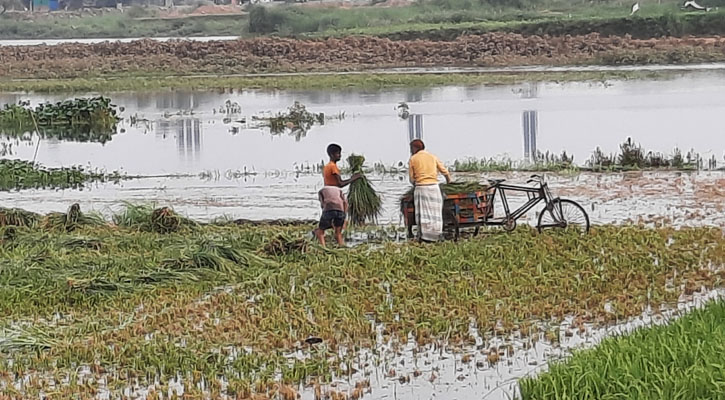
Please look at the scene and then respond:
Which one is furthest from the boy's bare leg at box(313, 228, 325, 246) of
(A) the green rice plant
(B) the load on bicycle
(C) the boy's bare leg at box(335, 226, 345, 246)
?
(A) the green rice plant

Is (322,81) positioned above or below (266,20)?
below

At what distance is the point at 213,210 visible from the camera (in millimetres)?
14078

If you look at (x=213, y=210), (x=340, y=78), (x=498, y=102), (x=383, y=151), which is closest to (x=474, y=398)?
(x=213, y=210)

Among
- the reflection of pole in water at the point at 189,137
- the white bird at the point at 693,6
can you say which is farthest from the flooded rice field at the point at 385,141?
the white bird at the point at 693,6

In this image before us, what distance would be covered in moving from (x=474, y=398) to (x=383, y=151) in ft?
45.3

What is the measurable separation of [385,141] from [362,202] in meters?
9.58

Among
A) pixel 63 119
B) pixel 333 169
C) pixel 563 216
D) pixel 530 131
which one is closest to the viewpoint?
pixel 333 169

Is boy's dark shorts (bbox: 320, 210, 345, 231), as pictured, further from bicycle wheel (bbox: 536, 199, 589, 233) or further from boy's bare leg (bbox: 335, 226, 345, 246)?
bicycle wheel (bbox: 536, 199, 589, 233)

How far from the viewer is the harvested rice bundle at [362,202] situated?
11781 millimetres

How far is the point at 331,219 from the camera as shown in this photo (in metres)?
10.5

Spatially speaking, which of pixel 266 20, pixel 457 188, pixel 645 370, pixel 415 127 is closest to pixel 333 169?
pixel 457 188

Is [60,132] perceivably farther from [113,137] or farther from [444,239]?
[444,239]

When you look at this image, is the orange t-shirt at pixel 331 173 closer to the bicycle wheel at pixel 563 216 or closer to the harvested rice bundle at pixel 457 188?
the harvested rice bundle at pixel 457 188

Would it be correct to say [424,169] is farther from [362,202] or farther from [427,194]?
[362,202]
